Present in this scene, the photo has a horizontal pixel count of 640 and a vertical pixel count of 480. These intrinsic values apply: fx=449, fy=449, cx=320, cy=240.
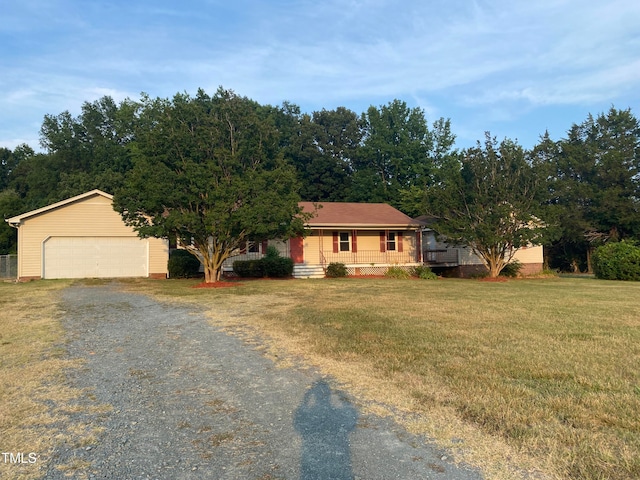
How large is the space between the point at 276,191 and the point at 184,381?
12.1 m

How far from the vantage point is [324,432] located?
12.3 ft

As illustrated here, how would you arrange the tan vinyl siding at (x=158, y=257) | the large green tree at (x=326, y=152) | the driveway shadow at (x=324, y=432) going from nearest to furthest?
1. the driveway shadow at (x=324, y=432)
2. the tan vinyl siding at (x=158, y=257)
3. the large green tree at (x=326, y=152)

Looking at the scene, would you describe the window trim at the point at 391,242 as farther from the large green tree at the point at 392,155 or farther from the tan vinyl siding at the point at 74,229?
the large green tree at the point at 392,155

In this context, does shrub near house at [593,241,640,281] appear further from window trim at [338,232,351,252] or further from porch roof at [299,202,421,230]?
window trim at [338,232,351,252]

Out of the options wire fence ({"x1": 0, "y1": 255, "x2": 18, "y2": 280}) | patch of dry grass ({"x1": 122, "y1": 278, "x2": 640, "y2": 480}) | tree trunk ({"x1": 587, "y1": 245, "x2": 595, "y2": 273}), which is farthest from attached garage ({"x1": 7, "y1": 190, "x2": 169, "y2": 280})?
tree trunk ({"x1": 587, "y1": 245, "x2": 595, "y2": 273})

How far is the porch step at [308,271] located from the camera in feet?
73.3

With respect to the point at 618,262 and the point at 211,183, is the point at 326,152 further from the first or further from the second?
the point at 211,183

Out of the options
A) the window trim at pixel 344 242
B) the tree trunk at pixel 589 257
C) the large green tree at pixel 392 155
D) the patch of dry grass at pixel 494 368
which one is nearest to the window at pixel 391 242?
the window trim at pixel 344 242

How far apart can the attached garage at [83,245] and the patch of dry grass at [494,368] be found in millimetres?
12753

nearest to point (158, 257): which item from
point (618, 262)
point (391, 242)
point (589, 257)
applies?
point (391, 242)

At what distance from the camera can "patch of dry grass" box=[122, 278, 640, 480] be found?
11.1 feet

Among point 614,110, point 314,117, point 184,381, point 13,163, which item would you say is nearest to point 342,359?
point 184,381

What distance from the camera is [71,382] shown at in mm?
5172

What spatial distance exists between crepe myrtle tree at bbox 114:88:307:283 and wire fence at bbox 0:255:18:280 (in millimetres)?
9006
